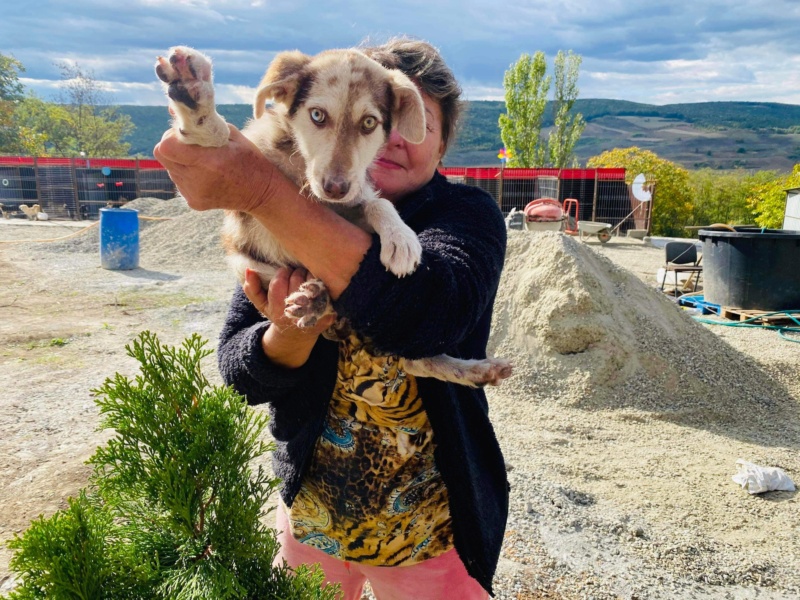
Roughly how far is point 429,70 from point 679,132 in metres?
136

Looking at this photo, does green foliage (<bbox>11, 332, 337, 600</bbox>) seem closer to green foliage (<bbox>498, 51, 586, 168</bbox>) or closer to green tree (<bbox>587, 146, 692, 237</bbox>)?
green tree (<bbox>587, 146, 692, 237</bbox>)

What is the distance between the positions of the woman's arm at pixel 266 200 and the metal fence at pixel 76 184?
29601 mm

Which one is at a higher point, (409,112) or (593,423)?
(409,112)

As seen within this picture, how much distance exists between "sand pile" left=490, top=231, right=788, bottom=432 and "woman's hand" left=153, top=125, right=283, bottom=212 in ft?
18.3

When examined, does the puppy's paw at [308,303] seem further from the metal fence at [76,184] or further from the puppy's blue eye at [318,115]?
the metal fence at [76,184]

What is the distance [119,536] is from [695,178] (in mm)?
37243

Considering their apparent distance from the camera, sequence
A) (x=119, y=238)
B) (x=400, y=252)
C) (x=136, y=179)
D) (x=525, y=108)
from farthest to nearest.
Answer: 1. (x=525, y=108)
2. (x=136, y=179)
3. (x=119, y=238)
4. (x=400, y=252)

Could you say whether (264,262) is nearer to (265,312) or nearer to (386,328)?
(265,312)

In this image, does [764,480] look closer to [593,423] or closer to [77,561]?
[593,423]

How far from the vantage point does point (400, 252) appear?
1549 mm

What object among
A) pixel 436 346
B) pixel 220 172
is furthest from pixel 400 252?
pixel 220 172

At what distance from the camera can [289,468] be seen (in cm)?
200

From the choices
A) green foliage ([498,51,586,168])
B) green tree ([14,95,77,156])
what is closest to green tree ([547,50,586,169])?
green foliage ([498,51,586,168])

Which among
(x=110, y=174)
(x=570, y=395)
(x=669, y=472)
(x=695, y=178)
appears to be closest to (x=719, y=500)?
(x=669, y=472)
